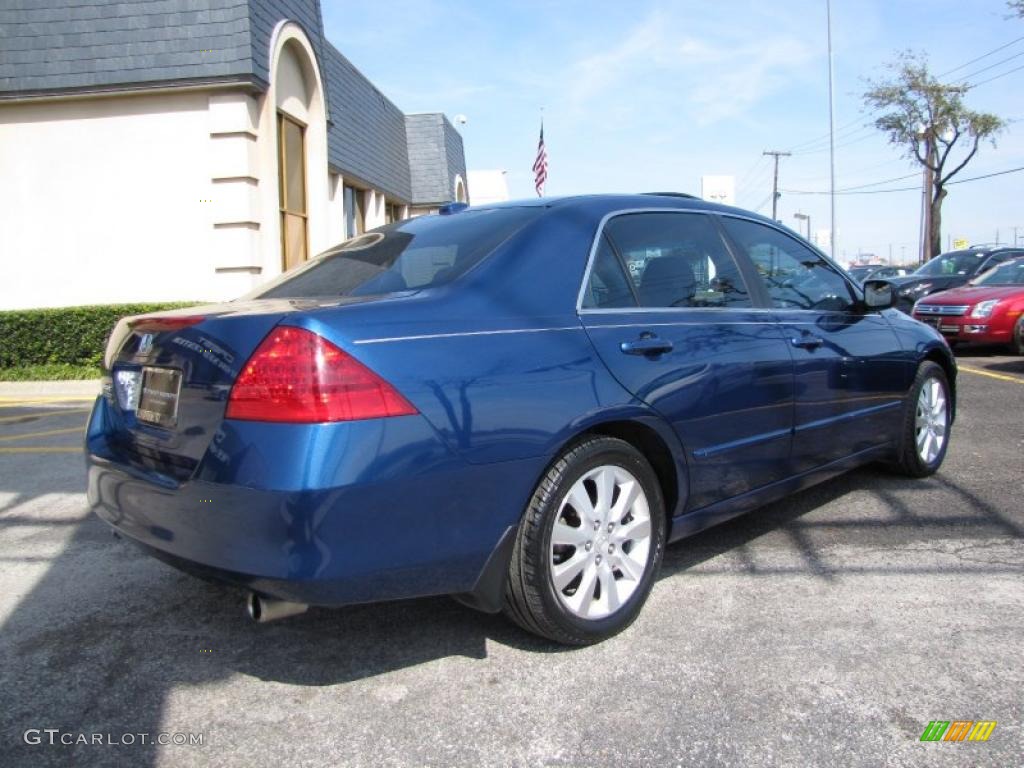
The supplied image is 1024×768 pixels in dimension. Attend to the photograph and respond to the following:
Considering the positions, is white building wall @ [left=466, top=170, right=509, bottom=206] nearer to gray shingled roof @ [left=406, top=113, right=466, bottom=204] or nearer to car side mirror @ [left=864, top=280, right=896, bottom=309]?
gray shingled roof @ [left=406, top=113, right=466, bottom=204]

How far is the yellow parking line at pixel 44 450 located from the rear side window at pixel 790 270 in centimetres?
532

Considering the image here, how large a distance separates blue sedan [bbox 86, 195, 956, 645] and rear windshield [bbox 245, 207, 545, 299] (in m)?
0.02

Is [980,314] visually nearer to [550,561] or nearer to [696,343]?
[696,343]

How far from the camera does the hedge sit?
1159cm

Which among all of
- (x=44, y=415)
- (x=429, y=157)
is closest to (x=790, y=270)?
(x=44, y=415)

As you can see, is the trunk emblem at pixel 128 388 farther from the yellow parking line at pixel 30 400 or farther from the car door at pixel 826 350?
the yellow parking line at pixel 30 400

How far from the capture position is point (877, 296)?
4602 mm

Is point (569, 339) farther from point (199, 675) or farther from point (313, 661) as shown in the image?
point (199, 675)

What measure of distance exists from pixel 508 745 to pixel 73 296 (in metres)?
12.2

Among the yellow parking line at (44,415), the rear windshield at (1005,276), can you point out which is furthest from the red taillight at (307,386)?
the rear windshield at (1005,276)

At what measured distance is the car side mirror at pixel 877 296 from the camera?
4.58 m

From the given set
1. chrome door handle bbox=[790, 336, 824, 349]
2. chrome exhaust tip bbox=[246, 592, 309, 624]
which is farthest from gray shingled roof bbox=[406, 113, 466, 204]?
chrome exhaust tip bbox=[246, 592, 309, 624]

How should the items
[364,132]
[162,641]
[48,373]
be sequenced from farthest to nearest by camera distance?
1. [364,132]
2. [48,373]
3. [162,641]

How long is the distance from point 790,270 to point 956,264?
15.2 meters
